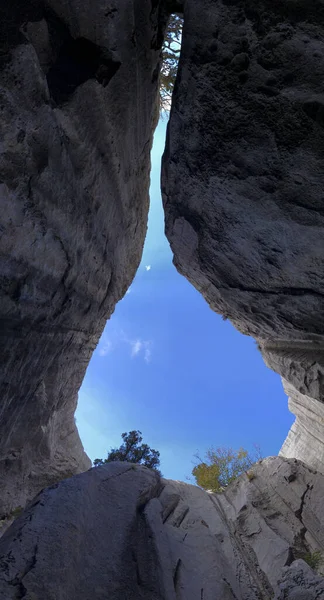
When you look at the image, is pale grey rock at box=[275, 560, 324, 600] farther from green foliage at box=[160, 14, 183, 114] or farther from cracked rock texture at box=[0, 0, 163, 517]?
green foliage at box=[160, 14, 183, 114]

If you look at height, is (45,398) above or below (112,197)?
below

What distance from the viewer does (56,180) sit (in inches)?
133

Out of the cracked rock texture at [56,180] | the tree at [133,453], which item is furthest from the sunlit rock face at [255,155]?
the tree at [133,453]

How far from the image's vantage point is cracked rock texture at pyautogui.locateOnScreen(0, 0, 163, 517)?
2.79 metres

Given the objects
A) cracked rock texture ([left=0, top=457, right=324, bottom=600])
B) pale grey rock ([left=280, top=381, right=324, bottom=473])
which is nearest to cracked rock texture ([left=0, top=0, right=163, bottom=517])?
cracked rock texture ([left=0, top=457, right=324, bottom=600])

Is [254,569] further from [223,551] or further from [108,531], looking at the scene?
[108,531]

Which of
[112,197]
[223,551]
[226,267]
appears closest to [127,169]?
[112,197]

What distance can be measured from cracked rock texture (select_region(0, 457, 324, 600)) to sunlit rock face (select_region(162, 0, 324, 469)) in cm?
280

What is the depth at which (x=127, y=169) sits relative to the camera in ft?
16.4

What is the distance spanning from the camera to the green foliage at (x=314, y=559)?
4699mm

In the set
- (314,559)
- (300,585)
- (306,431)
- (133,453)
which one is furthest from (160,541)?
(133,453)

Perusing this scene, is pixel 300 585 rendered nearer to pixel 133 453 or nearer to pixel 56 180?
pixel 56 180

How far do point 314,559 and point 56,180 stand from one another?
6160 millimetres

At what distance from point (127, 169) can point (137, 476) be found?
492 cm
